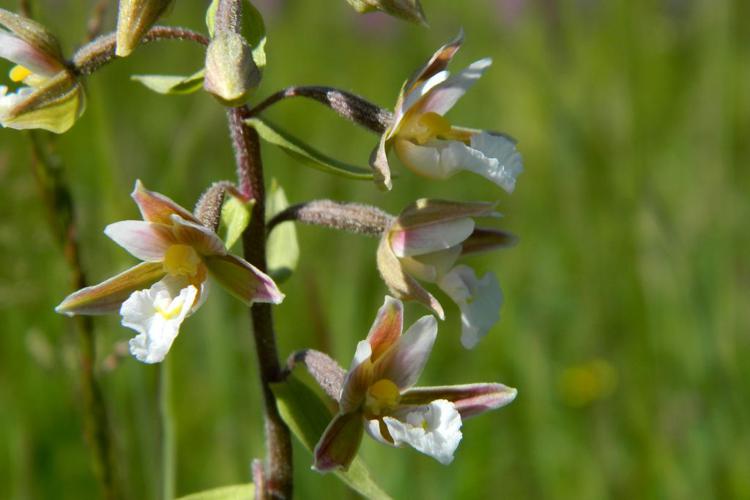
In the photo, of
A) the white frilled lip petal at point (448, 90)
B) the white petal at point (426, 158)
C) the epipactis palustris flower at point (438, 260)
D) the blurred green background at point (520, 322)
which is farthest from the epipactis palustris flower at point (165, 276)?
the blurred green background at point (520, 322)

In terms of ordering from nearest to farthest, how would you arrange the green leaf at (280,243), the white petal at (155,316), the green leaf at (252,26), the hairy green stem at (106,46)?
the white petal at (155,316) < the hairy green stem at (106,46) < the green leaf at (252,26) < the green leaf at (280,243)

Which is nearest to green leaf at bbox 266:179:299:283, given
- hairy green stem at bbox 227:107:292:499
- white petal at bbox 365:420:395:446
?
hairy green stem at bbox 227:107:292:499

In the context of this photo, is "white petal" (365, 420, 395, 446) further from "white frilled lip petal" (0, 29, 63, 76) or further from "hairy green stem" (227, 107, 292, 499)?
"white frilled lip petal" (0, 29, 63, 76)

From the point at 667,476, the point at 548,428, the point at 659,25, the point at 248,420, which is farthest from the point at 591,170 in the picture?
the point at 659,25

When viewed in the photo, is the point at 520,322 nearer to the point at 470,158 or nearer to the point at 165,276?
the point at 470,158

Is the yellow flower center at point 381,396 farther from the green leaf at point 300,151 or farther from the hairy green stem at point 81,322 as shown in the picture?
the hairy green stem at point 81,322

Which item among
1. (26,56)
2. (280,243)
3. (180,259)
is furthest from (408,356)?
(26,56)

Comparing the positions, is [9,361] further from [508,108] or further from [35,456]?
[508,108]
